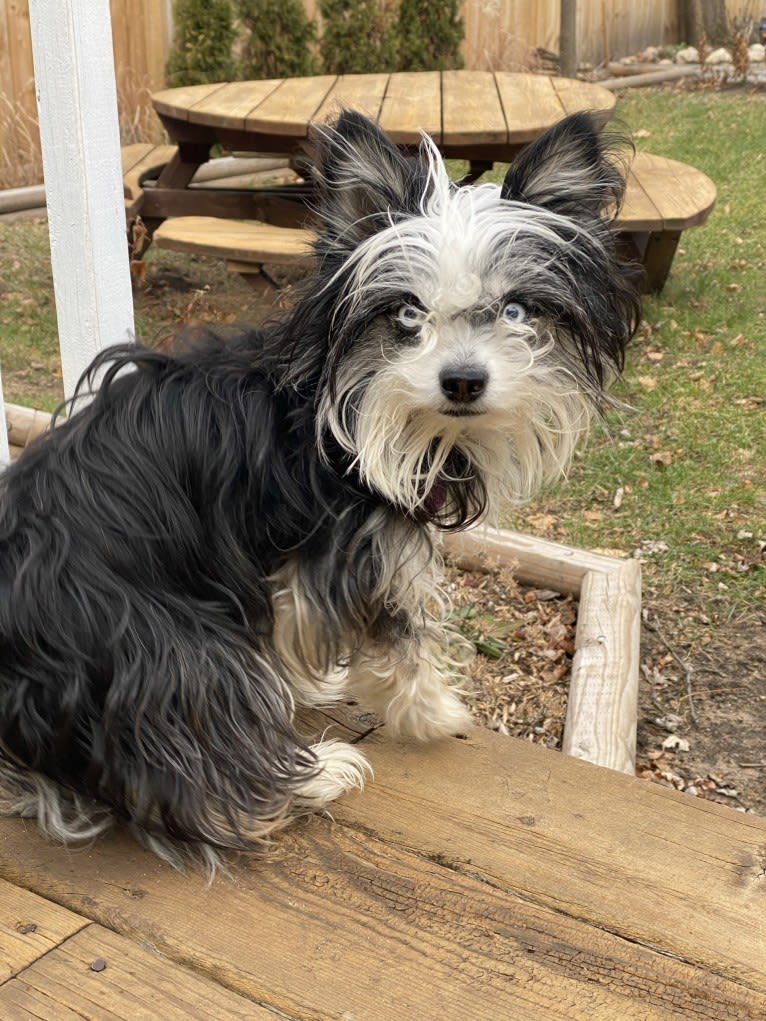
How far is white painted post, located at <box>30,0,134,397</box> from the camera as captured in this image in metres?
2.36

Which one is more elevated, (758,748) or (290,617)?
(290,617)

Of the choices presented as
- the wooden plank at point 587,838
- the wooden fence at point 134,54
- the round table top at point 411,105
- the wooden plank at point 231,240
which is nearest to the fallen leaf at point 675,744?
the wooden plank at point 587,838

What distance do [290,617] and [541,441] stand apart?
0.59m

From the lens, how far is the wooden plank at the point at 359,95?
18.9 feet

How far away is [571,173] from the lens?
6.58 feet

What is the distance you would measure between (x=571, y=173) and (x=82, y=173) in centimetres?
109

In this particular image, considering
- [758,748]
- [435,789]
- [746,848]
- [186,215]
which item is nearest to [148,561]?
[435,789]

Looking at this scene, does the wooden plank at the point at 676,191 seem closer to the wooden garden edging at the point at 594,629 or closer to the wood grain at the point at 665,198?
the wood grain at the point at 665,198

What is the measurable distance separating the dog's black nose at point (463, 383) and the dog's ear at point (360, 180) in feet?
0.99

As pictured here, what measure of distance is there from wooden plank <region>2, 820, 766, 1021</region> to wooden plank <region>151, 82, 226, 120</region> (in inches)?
191

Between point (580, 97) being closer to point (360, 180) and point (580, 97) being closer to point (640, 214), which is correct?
point (640, 214)

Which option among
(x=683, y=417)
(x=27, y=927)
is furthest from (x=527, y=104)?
(x=27, y=927)

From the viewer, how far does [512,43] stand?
1327cm

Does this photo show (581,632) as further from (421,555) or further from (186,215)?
(186,215)
